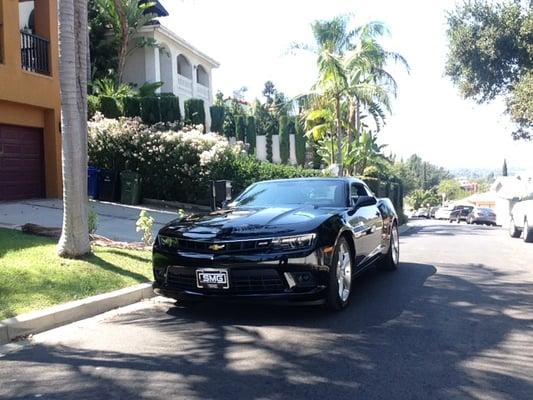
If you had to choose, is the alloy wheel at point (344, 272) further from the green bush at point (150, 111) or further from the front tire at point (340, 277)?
the green bush at point (150, 111)

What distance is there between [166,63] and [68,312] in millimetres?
24086

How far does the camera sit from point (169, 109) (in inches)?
774

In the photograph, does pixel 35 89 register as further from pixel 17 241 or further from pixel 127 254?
pixel 127 254

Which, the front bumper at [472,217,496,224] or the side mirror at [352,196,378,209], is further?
the front bumper at [472,217,496,224]

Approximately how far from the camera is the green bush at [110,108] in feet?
64.0

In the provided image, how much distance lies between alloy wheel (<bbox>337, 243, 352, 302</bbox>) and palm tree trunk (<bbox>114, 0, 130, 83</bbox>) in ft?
68.9

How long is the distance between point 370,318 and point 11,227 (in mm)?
7429

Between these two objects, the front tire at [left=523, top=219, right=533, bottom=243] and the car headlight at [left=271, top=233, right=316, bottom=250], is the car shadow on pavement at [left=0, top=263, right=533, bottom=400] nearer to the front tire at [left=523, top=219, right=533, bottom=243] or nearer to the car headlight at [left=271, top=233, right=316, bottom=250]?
the car headlight at [left=271, top=233, right=316, bottom=250]

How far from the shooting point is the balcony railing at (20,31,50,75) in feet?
49.8

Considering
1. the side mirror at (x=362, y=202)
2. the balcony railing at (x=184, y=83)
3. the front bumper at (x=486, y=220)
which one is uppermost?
the balcony railing at (x=184, y=83)

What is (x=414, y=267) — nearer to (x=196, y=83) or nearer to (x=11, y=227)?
(x=11, y=227)

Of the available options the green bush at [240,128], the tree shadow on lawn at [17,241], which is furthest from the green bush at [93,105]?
the green bush at [240,128]

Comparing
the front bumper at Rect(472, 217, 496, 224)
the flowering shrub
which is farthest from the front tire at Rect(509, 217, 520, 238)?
the front bumper at Rect(472, 217, 496, 224)

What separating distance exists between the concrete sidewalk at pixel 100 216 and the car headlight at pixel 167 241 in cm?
468
